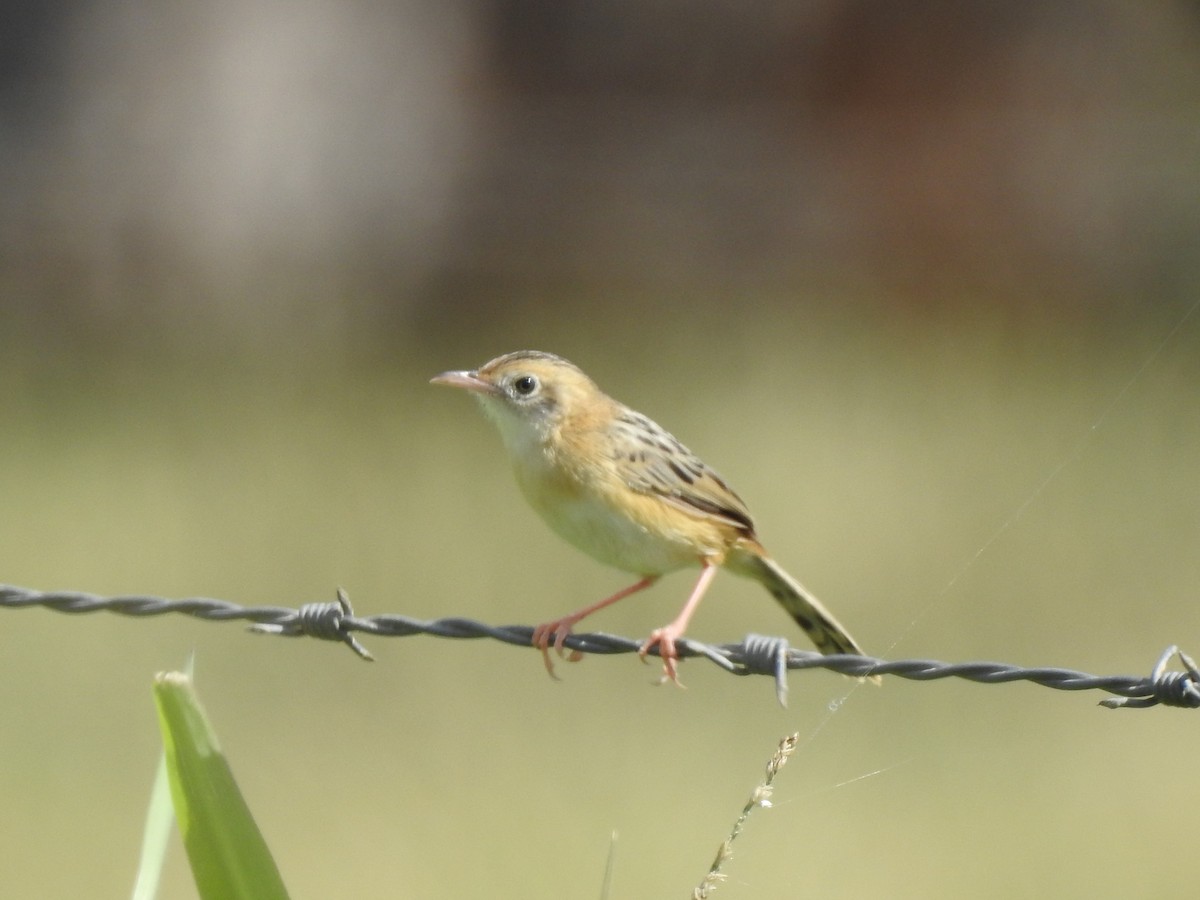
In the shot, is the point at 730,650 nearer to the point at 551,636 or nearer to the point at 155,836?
the point at 551,636

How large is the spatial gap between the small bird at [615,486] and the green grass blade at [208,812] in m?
2.08

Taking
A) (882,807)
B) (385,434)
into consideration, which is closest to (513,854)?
(882,807)

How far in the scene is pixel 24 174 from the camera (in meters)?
17.1

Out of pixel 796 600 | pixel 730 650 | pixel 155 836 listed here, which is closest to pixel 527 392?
pixel 796 600

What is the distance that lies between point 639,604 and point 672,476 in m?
5.86

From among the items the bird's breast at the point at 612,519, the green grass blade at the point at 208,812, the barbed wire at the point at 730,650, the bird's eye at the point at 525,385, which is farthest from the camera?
the bird's eye at the point at 525,385

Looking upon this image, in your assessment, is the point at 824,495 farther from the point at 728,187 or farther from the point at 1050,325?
the point at 728,187

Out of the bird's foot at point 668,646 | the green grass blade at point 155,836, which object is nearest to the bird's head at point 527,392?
the bird's foot at point 668,646

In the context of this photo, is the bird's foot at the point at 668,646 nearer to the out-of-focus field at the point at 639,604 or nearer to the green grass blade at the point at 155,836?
the green grass blade at the point at 155,836

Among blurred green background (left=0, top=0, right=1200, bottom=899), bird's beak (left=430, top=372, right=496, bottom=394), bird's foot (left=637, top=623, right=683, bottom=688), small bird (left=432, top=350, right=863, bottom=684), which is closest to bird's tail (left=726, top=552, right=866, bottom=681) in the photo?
small bird (left=432, top=350, right=863, bottom=684)

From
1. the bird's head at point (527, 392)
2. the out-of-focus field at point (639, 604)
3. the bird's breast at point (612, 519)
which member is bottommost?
the out-of-focus field at point (639, 604)

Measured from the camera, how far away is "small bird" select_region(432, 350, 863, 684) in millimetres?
4855

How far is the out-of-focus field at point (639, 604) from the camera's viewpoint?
8203 mm

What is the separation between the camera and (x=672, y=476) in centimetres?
494
